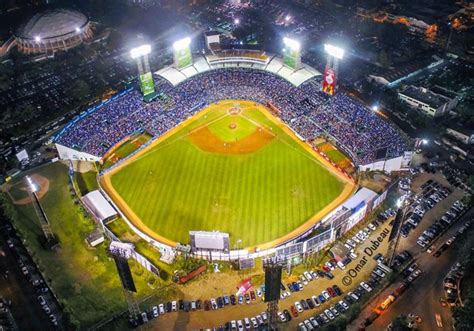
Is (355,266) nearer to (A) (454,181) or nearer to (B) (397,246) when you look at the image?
(B) (397,246)

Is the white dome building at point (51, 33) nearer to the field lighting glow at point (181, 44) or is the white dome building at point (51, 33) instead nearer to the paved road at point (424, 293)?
the field lighting glow at point (181, 44)

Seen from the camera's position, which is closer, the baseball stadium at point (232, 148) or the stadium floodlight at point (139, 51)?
the baseball stadium at point (232, 148)

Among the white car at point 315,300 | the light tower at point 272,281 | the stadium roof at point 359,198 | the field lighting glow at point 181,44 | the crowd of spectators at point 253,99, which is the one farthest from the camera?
the field lighting glow at point 181,44

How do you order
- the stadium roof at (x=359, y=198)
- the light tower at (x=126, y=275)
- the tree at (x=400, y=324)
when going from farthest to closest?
1. the stadium roof at (x=359, y=198)
2. the light tower at (x=126, y=275)
3. the tree at (x=400, y=324)

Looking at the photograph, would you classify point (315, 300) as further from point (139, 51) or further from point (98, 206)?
point (139, 51)

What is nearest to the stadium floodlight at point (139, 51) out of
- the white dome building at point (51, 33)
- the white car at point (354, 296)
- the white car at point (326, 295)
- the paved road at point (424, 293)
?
the white dome building at point (51, 33)

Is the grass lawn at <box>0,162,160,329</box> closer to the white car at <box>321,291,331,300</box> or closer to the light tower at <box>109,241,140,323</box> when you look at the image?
the light tower at <box>109,241,140,323</box>

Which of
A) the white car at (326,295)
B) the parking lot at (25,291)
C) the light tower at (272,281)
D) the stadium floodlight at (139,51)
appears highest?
the stadium floodlight at (139,51)

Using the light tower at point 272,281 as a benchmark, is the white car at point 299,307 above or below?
below
